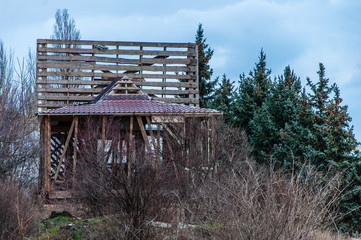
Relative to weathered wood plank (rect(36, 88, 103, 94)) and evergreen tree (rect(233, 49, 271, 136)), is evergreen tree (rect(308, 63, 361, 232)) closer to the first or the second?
evergreen tree (rect(233, 49, 271, 136))

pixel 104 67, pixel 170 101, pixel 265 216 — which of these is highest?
pixel 104 67

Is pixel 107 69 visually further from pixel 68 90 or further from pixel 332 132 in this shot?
pixel 332 132

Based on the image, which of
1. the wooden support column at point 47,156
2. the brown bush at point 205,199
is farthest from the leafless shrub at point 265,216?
the wooden support column at point 47,156

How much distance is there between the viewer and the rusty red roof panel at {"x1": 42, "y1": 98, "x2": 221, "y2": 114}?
17938 mm

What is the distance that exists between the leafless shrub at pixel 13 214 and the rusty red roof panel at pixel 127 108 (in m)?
8.29

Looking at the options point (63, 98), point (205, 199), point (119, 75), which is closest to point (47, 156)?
point (63, 98)

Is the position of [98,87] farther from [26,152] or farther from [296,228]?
[296,228]

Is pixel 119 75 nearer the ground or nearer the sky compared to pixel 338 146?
nearer the sky

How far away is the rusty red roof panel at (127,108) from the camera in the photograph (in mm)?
17938

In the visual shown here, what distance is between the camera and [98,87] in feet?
87.9

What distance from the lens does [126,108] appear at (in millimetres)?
18734

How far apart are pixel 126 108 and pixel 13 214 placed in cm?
967

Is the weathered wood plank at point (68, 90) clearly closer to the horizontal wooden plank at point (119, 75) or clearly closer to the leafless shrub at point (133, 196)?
the horizontal wooden plank at point (119, 75)

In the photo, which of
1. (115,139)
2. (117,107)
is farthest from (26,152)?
(117,107)
